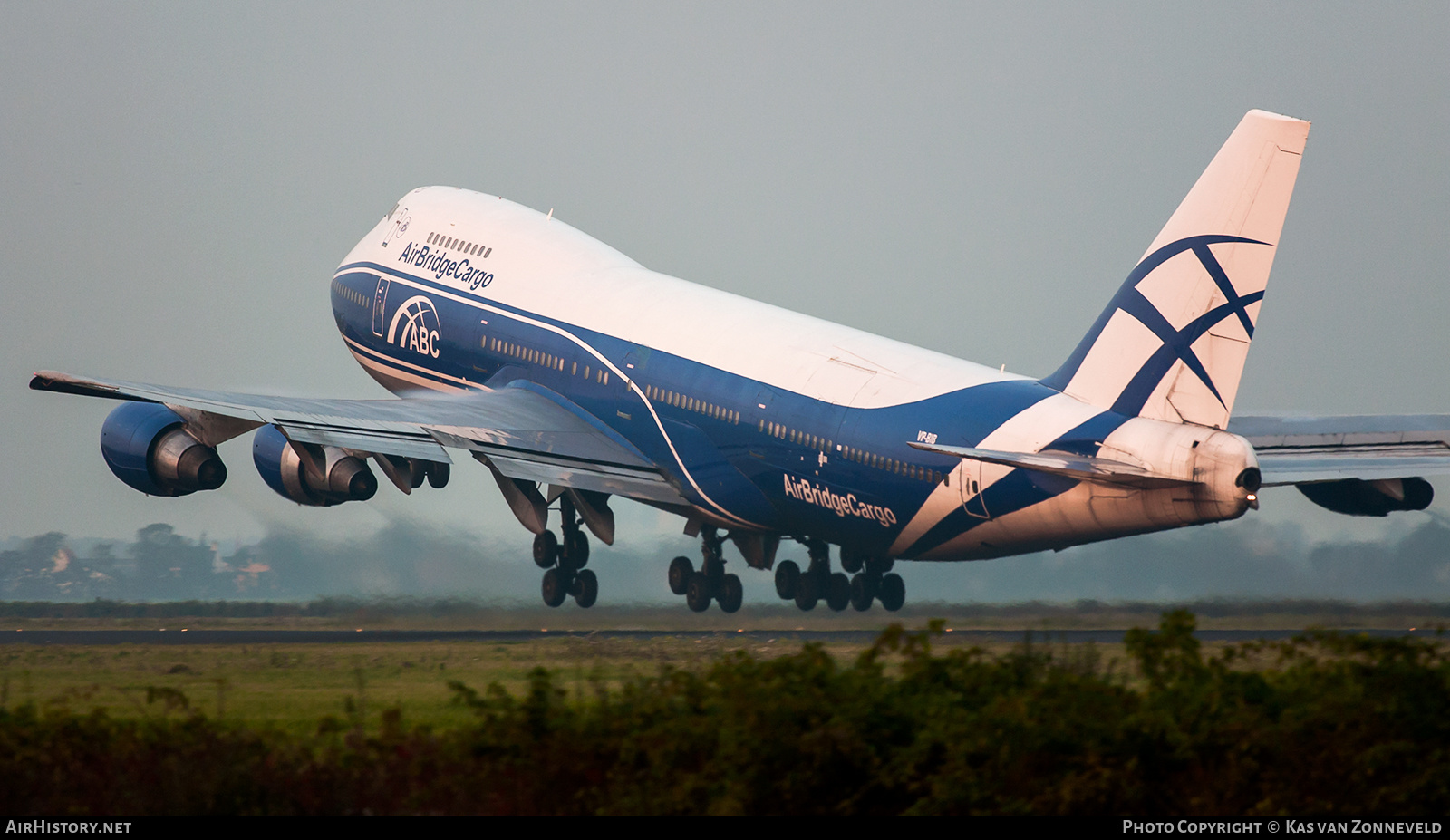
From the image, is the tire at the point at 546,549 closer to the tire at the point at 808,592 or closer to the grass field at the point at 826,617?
the grass field at the point at 826,617

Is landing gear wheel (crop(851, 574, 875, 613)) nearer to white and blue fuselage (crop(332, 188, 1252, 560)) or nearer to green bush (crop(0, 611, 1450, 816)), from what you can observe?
white and blue fuselage (crop(332, 188, 1252, 560))

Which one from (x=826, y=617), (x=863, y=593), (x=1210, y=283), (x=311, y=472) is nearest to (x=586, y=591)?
(x=826, y=617)

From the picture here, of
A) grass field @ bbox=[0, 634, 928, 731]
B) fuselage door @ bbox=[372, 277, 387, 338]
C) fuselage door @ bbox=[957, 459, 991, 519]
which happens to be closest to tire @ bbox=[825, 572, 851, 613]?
grass field @ bbox=[0, 634, 928, 731]

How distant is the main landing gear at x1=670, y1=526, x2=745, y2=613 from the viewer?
129ft

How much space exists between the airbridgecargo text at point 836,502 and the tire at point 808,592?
5.62 metres

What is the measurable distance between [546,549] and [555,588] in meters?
0.88

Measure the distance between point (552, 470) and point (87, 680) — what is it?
11893 millimetres

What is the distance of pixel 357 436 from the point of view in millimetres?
34250

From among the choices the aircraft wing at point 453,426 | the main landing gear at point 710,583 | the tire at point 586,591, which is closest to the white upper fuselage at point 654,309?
the aircraft wing at point 453,426

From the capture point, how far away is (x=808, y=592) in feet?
129

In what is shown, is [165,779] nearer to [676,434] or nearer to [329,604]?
[676,434]

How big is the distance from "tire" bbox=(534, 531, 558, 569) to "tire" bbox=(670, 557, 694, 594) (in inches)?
Answer: 104

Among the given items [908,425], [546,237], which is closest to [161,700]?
[908,425]

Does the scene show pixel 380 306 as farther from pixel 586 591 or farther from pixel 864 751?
pixel 864 751
